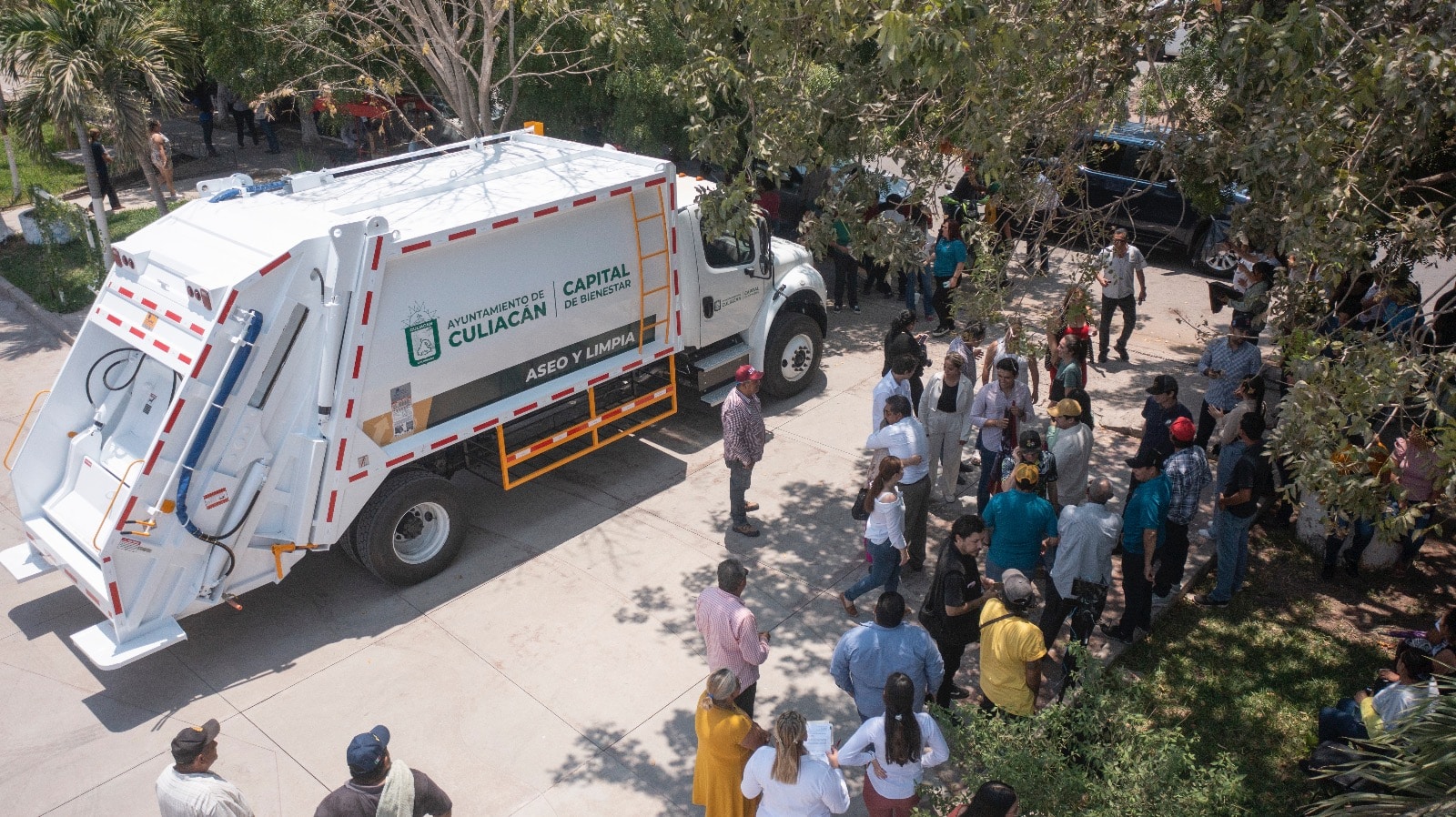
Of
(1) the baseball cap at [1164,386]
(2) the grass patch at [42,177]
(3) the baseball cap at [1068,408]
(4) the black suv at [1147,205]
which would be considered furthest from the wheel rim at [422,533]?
(2) the grass patch at [42,177]

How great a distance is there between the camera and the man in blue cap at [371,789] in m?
5.00

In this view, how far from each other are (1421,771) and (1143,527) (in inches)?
141

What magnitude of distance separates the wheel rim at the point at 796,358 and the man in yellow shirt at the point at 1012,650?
5.52 metres

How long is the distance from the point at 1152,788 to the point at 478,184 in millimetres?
6626

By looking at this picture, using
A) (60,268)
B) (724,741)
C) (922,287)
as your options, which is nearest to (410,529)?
(724,741)

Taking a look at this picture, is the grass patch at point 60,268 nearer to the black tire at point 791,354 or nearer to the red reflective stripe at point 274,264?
the red reflective stripe at point 274,264

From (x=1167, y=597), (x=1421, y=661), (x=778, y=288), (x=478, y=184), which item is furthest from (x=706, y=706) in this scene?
(x=778, y=288)

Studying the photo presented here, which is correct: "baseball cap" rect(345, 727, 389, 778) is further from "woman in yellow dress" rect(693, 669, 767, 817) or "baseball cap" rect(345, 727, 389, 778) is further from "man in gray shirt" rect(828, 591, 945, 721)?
"man in gray shirt" rect(828, 591, 945, 721)

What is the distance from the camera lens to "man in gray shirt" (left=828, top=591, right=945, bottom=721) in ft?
19.0

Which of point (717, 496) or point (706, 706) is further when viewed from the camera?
point (717, 496)

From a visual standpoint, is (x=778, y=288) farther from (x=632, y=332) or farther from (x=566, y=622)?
(x=566, y=622)

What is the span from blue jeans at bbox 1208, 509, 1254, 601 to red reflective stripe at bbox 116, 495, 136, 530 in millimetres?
7294

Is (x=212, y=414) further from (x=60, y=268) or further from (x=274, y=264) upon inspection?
(x=60, y=268)

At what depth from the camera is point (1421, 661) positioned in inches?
223
